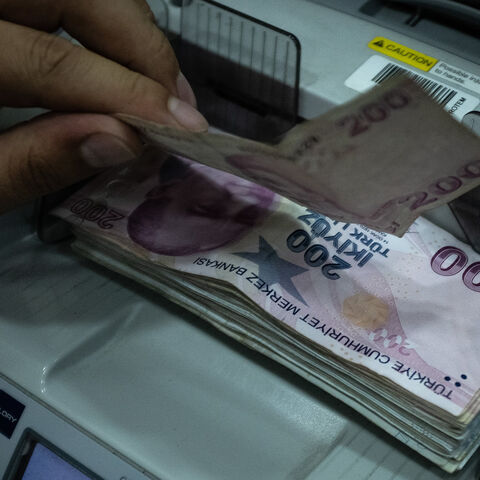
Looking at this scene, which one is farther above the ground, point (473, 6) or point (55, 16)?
point (473, 6)

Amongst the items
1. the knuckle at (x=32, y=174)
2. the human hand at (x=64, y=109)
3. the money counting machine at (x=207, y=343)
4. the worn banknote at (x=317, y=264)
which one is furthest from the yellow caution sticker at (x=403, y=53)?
the knuckle at (x=32, y=174)

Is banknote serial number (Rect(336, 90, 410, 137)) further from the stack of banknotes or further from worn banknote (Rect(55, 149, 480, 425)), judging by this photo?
worn banknote (Rect(55, 149, 480, 425))

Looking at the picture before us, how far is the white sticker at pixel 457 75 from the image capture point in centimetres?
85

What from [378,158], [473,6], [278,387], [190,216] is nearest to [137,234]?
[190,216]

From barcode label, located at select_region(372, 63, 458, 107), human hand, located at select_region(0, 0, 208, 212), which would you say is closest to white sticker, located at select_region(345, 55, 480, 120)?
barcode label, located at select_region(372, 63, 458, 107)

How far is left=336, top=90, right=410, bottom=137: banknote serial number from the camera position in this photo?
54 cm

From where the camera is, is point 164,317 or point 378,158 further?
point 164,317

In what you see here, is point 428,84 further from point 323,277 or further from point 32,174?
point 32,174

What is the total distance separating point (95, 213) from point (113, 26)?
0.20 metres

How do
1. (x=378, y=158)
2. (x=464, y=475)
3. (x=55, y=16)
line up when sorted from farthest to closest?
(x=55, y=16) → (x=464, y=475) → (x=378, y=158)

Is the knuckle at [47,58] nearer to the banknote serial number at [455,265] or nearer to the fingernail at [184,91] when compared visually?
the fingernail at [184,91]

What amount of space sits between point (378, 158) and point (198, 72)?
0.41 meters

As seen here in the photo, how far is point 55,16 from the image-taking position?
2.63 ft

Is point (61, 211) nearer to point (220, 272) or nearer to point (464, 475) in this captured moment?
point (220, 272)
